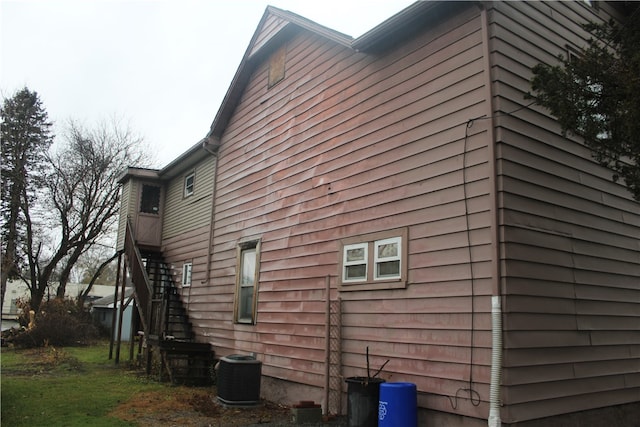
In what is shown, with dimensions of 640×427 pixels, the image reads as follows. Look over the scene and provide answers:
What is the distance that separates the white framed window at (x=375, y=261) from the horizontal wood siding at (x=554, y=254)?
1.62m

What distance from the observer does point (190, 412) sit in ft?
27.5

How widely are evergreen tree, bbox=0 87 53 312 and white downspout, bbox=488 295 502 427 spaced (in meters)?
27.6

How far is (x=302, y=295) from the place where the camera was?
8906 millimetres

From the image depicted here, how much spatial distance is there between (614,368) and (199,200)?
1070 centimetres

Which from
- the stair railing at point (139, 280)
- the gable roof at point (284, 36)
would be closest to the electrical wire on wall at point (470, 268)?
the gable roof at point (284, 36)

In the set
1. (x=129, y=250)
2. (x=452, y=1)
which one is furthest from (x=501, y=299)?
(x=129, y=250)

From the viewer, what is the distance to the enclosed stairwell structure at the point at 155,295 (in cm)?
1157

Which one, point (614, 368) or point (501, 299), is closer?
point (501, 299)

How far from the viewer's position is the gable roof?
7137 millimetres

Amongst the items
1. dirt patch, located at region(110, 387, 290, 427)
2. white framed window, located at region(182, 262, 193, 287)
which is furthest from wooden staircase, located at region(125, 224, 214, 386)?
dirt patch, located at region(110, 387, 290, 427)

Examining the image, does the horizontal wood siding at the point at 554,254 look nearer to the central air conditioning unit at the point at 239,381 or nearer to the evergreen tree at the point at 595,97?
the evergreen tree at the point at 595,97

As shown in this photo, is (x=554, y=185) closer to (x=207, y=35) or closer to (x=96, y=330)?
(x=207, y=35)

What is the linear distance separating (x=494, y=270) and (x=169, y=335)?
953cm

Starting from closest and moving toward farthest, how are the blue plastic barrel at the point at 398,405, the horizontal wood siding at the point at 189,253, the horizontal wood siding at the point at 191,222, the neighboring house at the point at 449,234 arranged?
the neighboring house at the point at 449,234 < the blue plastic barrel at the point at 398,405 < the horizontal wood siding at the point at 189,253 < the horizontal wood siding at the point at 191,222
